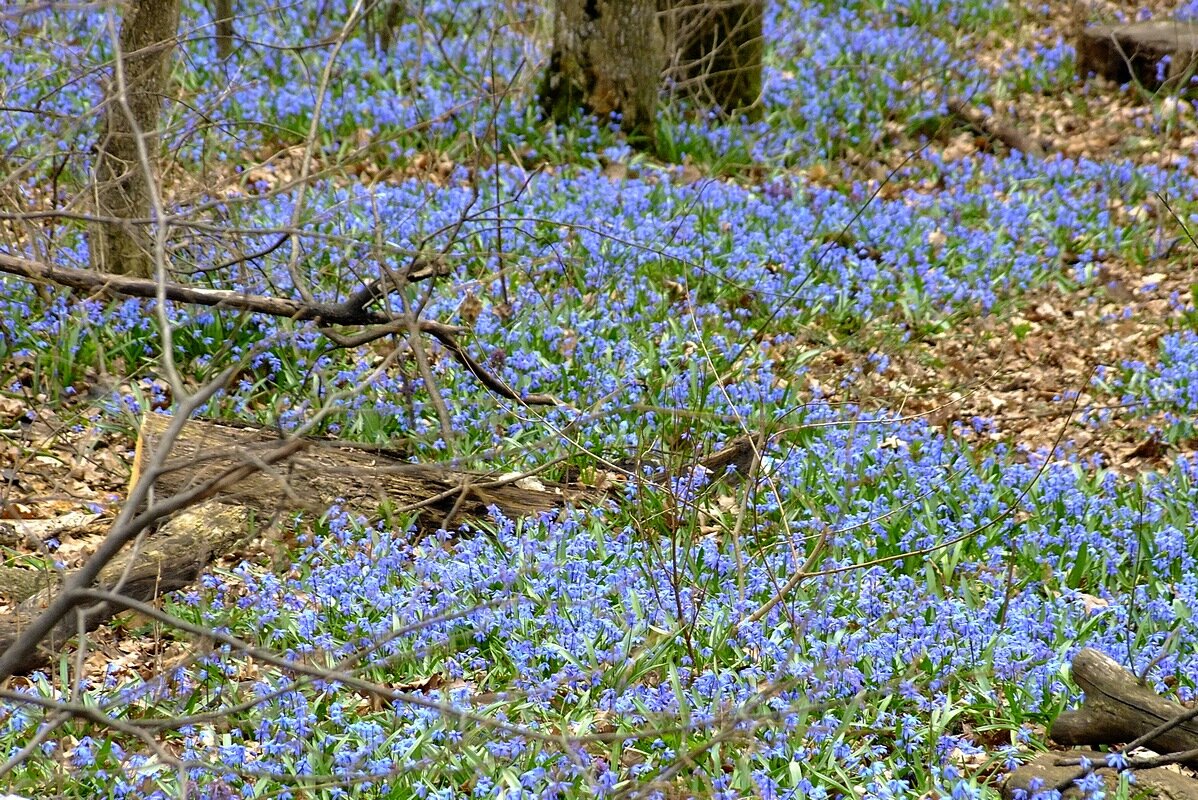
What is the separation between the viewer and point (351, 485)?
4547 mm

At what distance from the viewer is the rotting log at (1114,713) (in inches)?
127

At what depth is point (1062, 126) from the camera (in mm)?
9289

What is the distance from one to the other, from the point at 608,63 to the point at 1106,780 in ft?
20.4

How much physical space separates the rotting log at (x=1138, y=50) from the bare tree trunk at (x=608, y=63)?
12.6 feet

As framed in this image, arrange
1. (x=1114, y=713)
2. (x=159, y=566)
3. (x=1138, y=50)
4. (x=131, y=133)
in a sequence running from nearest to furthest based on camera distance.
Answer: (x=1114, y=713)
(x=159, y=566)
(x=131, y=133)
(x=1138, y=50)

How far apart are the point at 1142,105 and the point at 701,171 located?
4054mm

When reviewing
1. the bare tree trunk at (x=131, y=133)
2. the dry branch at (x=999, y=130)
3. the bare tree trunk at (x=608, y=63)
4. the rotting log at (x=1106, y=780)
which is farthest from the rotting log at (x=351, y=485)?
the dry branch at (x=999, y=130)

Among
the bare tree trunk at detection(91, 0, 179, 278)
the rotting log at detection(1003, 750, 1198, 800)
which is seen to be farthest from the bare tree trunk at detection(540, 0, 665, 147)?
the rotting log at detection(1003, 750, 1198, 800)

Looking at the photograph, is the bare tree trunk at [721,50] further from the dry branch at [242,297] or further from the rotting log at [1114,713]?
the rotting log at [1114,713]

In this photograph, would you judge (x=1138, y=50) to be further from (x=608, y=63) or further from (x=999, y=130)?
(x=608, y=63)

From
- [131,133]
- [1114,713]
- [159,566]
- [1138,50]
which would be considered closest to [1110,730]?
[1114,713]

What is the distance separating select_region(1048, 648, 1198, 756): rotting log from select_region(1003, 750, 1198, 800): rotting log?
10 cm

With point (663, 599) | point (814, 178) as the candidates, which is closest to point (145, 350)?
point (663, 599)

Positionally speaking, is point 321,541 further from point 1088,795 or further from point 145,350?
point 1088,795
